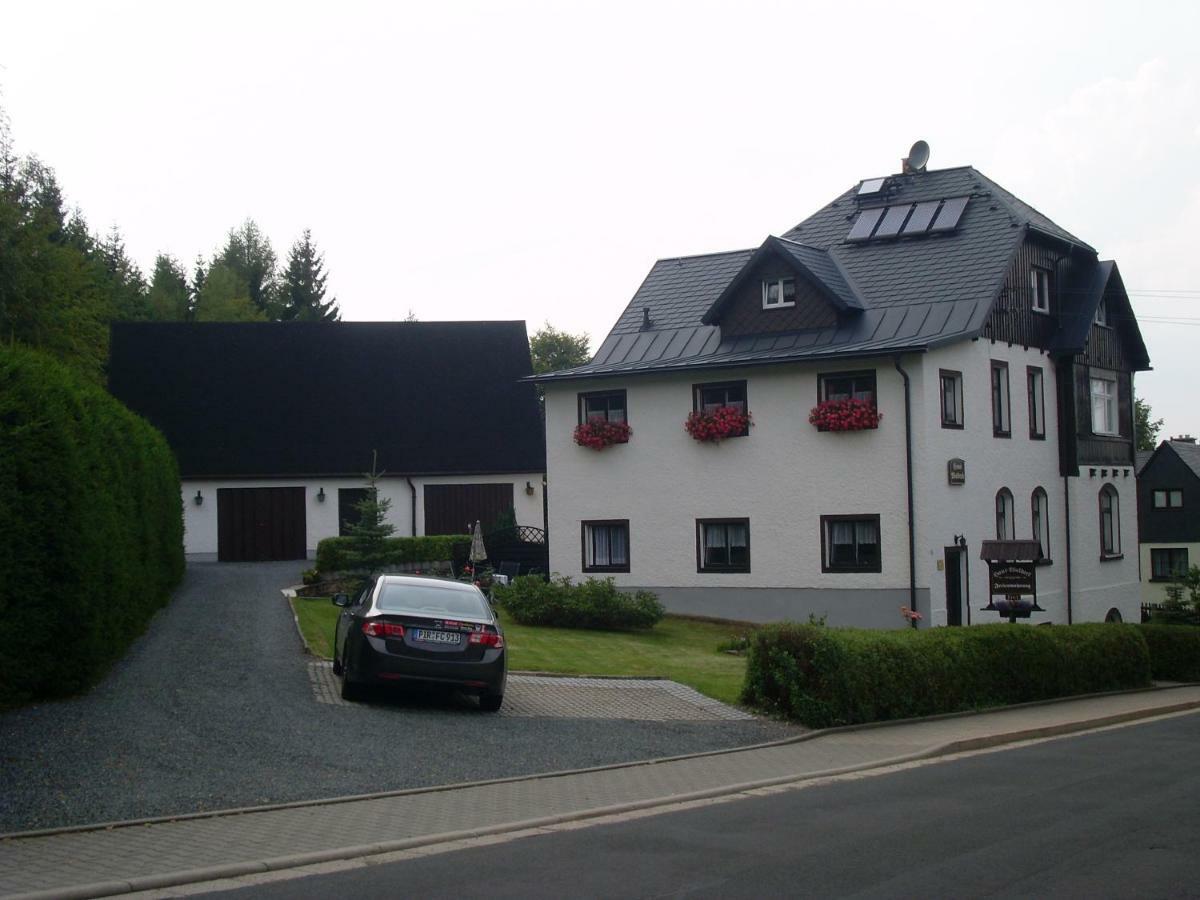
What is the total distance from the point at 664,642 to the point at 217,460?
2018 centimetres

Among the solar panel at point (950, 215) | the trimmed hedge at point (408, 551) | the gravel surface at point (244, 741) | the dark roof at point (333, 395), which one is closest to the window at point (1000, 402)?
the solar panel at point (950, 215)

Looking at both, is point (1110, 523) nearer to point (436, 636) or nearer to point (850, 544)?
point (850, 544)

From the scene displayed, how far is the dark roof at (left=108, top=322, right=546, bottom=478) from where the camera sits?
139 feet

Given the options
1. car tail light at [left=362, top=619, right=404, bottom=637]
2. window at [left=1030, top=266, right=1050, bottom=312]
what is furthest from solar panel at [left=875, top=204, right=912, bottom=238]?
car tail light at [left=362, top=619, right=404, bottom=637]

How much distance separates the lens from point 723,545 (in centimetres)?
3155

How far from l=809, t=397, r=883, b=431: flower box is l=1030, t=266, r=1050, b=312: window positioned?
713cm

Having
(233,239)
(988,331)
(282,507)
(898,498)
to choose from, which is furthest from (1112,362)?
(233,239)

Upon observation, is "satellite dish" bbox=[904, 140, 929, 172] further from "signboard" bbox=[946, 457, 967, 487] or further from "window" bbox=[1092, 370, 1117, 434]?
"signboard" bbox=[946, 457, 967, 487]

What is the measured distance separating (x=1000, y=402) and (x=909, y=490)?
186 inches

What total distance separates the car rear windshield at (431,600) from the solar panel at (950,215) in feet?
66.7

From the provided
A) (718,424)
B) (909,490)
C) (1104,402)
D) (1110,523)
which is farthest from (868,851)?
(1110,523)

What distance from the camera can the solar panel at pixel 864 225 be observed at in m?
34.3

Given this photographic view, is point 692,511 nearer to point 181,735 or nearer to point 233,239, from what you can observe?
point 181,735

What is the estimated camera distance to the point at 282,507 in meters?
41.4
